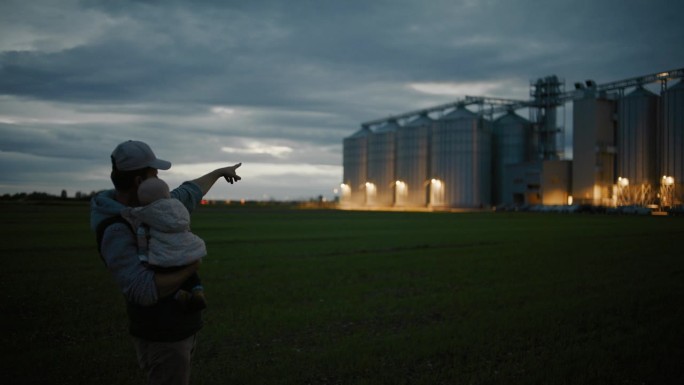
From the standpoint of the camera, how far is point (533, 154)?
98.6 meters

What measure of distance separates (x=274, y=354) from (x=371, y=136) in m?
114

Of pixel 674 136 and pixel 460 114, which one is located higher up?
pixel 460 114

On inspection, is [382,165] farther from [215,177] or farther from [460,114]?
[215,177]

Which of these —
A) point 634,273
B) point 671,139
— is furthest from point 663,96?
point 634,273

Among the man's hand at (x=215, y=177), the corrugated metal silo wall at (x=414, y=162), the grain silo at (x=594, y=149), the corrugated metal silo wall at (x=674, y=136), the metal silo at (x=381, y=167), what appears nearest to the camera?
the man's hand at (x=215, y=177)

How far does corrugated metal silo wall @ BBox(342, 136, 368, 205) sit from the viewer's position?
123 meters

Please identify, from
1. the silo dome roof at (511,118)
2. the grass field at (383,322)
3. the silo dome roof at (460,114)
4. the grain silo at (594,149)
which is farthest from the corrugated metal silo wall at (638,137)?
the grass field at (383,322)

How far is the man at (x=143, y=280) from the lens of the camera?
354cm

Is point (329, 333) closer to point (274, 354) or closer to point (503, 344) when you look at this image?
point (274, 354)

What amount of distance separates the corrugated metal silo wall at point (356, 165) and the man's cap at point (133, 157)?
118324 millimetres

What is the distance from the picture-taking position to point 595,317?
10.2 m

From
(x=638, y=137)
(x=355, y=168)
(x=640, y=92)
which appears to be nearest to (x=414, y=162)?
(x=355, y=168)

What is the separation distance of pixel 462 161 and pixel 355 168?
115 feet

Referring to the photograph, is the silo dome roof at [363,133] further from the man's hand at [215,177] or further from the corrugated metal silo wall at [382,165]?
the man's hand at [215,177]
